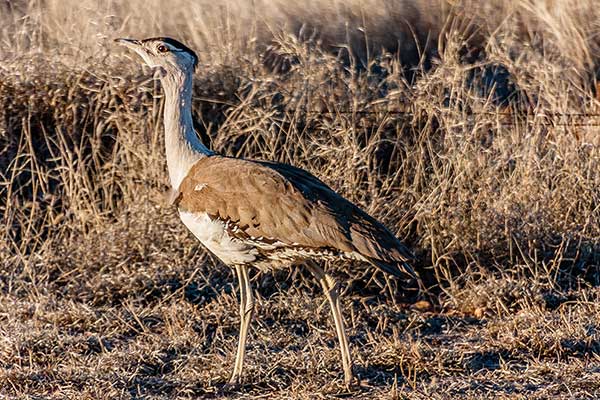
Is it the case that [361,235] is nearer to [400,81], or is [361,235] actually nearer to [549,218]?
[549,218]

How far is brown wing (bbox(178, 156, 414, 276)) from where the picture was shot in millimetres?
4332

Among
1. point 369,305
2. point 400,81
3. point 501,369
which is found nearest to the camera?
point 501,369

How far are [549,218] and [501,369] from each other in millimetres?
1552

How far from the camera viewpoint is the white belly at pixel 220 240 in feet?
14.7

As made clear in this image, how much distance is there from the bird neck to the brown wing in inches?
5.2

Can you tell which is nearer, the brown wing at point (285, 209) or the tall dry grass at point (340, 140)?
the brown wing at point (285, 209)

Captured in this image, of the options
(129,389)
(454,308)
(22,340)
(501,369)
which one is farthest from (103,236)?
Result: (501,369)

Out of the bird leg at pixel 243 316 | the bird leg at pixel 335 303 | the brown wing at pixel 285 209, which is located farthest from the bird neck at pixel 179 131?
the bird leg at pixel 335 303

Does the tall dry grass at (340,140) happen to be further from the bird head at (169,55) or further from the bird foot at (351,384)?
the bird foot at (351,384)

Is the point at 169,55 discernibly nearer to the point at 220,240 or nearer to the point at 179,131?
the point at 179,131

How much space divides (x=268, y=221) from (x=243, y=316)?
→ 0.58 metres

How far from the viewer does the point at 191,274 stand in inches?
224

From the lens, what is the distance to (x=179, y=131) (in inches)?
193

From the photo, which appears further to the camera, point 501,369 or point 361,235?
point 501,369
